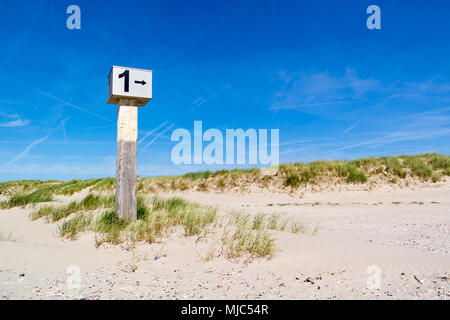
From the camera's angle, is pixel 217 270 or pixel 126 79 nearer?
pixel 217 270

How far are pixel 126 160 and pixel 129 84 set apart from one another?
5.31 ft

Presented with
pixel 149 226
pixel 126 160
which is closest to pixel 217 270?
pixel 149 226

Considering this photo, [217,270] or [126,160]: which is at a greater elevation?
[126,160]

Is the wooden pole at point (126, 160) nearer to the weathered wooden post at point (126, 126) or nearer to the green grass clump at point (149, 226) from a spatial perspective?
the weathered wooden post at point (126, 126)

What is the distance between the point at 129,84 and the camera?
20.5 feet

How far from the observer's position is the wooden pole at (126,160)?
6176 millimetres

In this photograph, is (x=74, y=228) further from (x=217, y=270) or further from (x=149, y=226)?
(x=217, y=270)

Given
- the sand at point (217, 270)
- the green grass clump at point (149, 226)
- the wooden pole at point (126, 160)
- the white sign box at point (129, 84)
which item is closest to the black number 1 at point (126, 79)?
the white sign box at point (129, 84)

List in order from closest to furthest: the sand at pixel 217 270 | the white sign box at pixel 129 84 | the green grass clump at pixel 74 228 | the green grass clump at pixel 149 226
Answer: the sand at pixel 217 270, the green grass clump at pixel 149 226, the green grass clump at pixel 74 228, the white sign box at pixel 129 84

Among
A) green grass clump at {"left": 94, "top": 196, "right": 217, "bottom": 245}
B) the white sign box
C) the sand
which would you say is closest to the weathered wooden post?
the white sign box
